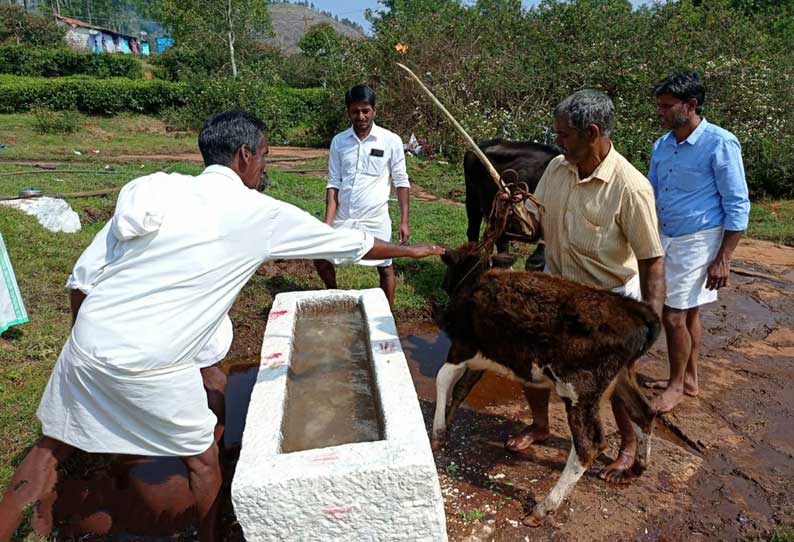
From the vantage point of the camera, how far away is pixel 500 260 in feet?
9.96

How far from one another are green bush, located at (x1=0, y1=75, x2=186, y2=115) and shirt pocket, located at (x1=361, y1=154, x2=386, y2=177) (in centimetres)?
1974

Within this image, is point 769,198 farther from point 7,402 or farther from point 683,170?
point 7,402

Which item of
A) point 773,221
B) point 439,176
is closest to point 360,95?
point 773,221

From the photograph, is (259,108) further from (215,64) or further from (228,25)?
(215,64)

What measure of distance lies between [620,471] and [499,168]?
3769 mm

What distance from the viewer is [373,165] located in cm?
444

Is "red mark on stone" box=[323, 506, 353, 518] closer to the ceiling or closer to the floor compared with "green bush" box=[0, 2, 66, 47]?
closer to the floor

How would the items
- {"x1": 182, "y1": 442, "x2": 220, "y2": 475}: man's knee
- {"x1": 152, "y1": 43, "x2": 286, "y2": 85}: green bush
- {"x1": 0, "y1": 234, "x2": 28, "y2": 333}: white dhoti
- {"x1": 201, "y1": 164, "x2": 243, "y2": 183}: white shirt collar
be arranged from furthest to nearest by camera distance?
{"x1": 152, "y1": 43, "x2": 286, "y2": 85}: green bush < {"x1": 0, "y1": 234, "x2": 28, "y2": 333}: white dhoti < {"x1": 182, "y1": 442, "x2": 220, "y2": 475}: man's knee < {"x1": 201, "y1": 164, "x2": 243, "y2": 183}: white shirt collar

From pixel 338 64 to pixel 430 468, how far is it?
1705cm

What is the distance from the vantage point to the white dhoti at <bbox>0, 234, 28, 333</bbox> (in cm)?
398

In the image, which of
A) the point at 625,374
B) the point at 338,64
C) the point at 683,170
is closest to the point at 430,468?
the point at 625,374

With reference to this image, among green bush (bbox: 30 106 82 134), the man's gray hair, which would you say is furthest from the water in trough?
green bush (bbox: 30 106 82 134)

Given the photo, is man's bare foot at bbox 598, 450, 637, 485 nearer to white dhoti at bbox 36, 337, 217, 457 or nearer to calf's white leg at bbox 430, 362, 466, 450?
calf's white leg at bbox 430, 362, 466, 450

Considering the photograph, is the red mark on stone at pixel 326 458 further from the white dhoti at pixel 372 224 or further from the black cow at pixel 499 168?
the black cow at pixel 499 168
